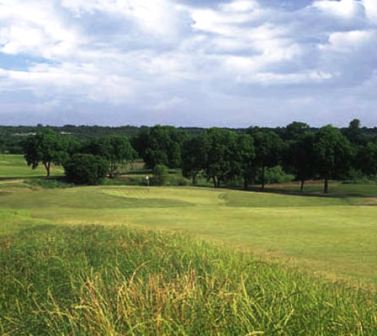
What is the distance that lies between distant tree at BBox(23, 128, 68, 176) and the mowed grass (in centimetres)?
285

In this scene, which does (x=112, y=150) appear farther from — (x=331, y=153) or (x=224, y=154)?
(x=331, y=153)

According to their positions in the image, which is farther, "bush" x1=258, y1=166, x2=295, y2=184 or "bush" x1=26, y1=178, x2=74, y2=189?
"bush" x1=258, y1=166, x2=295, y2=184

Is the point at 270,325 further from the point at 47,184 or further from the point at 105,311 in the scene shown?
the point at 47,184

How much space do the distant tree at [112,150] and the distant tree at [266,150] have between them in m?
21.5

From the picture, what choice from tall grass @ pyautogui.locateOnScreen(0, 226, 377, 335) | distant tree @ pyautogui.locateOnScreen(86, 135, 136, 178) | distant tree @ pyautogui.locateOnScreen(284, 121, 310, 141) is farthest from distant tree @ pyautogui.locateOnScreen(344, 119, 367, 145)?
tall grass @ pyautogui.locateOnScreen(0, 226, 377, 335)

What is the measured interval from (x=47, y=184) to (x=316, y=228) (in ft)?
166

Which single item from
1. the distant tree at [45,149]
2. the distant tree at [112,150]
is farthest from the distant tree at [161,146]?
the distant tree at [45,149]

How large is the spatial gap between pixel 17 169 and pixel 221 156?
45.3 meters

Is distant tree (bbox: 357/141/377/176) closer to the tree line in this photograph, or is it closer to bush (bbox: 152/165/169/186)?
the tree line

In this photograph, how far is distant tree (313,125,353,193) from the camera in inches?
2918

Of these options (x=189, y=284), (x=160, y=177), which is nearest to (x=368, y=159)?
(x=160, y=177)

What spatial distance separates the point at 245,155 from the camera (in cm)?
8412

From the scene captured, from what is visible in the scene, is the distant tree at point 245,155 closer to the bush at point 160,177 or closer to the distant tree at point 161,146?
the bush at point 160,177

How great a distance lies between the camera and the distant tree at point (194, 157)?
84562mm
